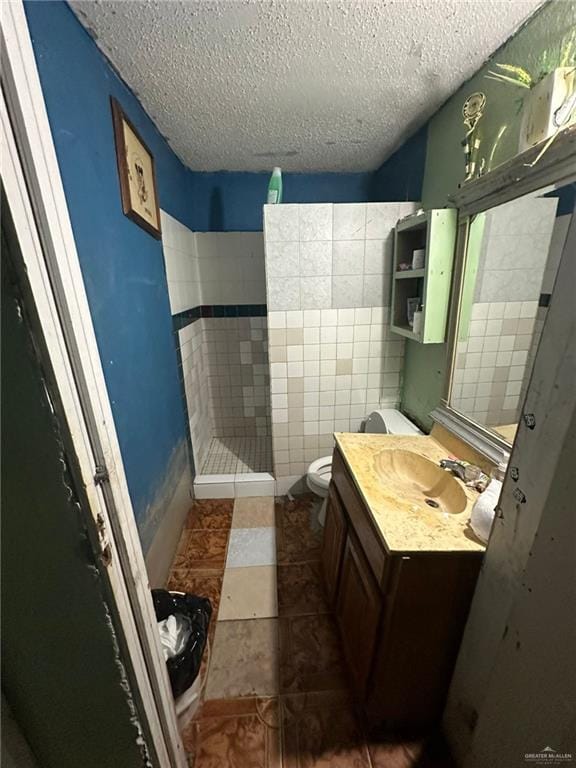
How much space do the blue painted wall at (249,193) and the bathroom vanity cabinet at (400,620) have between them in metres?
2.01

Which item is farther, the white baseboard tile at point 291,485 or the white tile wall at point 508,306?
the white baseboard tile at point 291,485

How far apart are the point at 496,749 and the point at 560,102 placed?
1.63 m

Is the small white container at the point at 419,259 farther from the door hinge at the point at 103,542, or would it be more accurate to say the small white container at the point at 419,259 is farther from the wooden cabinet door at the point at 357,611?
the door hinge at the point at 103,542

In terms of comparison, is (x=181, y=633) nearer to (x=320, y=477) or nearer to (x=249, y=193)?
(x=320, y=477)

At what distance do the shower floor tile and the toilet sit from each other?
0.52 m

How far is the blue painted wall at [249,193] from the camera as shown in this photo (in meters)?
2.09

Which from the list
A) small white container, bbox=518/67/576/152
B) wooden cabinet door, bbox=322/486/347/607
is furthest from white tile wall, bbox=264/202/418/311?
wooden cabinet door, bbox=322/486/347/607

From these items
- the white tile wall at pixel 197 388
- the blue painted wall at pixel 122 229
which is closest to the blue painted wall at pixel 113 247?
the blue painted wall at pixel 122 229

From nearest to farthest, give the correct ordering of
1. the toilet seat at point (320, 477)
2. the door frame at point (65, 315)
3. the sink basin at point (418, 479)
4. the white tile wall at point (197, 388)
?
the door frame at point (65, 315), the sink basin at point (418, 479), the toilet seat at point (320, 477), the white tile wall at point (197, 388)

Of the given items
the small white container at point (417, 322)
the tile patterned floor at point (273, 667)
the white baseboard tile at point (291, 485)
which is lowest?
the tile patterned floor at point (273, 667)

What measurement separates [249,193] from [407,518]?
226cm

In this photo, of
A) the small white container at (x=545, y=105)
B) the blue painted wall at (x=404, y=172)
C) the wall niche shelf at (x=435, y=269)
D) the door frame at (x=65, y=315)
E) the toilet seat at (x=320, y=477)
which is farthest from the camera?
the toilet seat at (x=320, y=477)

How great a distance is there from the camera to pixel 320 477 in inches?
68.2

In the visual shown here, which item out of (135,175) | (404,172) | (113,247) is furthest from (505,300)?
(135,175)
